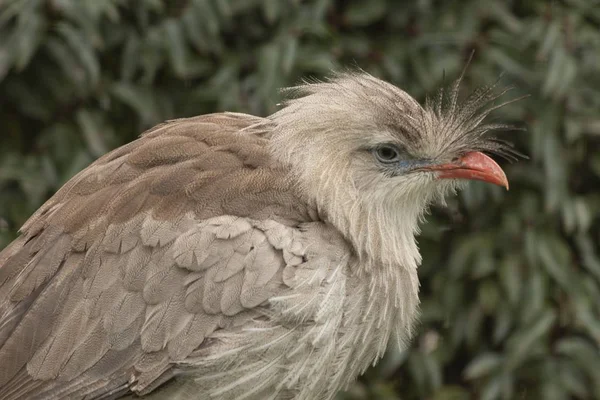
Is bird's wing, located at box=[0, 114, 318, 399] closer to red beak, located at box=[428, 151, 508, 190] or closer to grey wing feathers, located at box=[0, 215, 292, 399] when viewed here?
grey wing feathers, located at box=[0, 215, 292, 399]

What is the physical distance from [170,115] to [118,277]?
1.20 m

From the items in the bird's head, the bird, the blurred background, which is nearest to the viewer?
the bird

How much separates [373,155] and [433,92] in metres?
1.01

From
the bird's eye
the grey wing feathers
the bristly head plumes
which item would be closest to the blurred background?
the bristly head plumes

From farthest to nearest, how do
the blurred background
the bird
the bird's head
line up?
the blurred background → the bird's head → the bird

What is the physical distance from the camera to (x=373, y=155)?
278cm

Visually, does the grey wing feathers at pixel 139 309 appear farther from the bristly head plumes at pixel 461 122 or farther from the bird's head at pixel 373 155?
the bristly head plumes at pixel 461 122

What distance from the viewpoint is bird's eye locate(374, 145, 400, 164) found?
278 centimetres

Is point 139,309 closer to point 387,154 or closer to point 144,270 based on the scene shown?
point 144,270

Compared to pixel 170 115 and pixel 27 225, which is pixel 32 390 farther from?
pixel 170 115

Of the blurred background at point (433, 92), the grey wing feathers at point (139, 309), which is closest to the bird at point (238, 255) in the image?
the grey wing feathers at point (139, 309)

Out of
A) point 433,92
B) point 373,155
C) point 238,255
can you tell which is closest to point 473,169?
point 373,155

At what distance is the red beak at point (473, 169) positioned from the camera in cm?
275

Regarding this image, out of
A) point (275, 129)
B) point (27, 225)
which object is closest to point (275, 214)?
point (275, 129)
